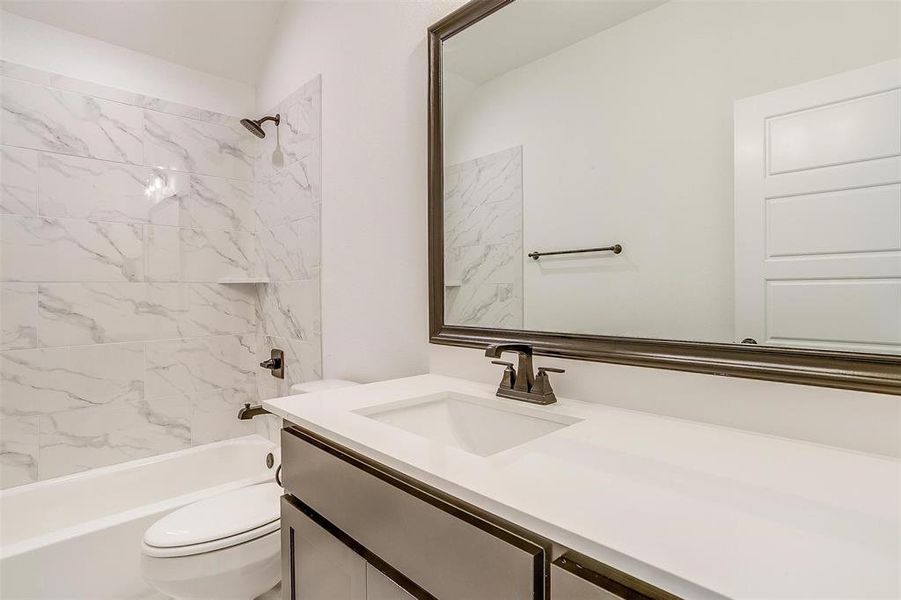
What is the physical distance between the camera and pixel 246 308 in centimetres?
254

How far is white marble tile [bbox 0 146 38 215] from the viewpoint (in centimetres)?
187

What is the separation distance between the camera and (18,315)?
1.90 m

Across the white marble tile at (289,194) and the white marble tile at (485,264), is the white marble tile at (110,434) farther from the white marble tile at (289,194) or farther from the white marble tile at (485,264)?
the white marble tile at (485,264)

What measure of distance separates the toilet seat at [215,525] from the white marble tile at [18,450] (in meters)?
0.86

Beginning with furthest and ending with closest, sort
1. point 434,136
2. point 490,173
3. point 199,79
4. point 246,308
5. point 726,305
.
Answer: point 246,308 < point 199,79 < point 434,136 < point 490,173 < point 726,305

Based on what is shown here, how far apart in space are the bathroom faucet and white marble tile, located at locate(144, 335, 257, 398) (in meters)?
1.90

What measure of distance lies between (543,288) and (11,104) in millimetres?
2322

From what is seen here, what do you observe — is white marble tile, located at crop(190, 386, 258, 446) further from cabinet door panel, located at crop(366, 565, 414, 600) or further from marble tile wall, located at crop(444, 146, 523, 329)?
cabinet door panel, located at crop(366, 565, 414, 600)

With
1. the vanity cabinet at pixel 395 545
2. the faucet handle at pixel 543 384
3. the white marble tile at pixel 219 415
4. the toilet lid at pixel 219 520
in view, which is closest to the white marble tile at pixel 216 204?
the white marble tile at pixel 219 415

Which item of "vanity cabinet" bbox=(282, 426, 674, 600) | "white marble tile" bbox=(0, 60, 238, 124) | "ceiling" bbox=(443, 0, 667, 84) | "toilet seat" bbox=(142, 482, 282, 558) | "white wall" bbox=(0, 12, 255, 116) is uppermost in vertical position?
"white wall" bbox=(0, 12, 255, 116)

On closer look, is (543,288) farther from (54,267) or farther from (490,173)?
(54,267)

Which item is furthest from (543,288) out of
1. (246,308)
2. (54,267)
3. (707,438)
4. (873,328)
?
(54,267)

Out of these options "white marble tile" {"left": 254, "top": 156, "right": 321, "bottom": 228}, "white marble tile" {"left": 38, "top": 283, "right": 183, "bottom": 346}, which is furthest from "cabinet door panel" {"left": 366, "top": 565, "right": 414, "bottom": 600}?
"white marble tile" {"left": 38, "top": 283, "right": 183, "bottom": 346}

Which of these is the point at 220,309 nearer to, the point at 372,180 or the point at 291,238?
the point at 291,238
